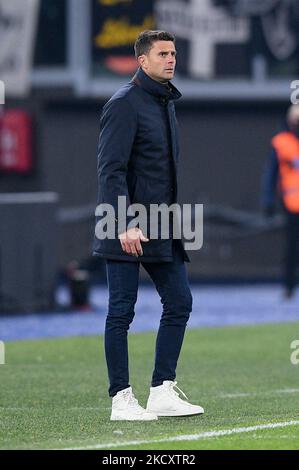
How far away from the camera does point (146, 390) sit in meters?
9.83

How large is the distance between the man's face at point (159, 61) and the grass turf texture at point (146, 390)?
1797mm

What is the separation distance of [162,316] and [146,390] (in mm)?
1658

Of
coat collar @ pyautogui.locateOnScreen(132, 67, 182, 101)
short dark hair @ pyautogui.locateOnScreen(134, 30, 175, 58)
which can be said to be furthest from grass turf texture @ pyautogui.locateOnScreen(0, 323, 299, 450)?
short dark hair @ pyautogui.locateOnScreen(134, 30, 175, 58)

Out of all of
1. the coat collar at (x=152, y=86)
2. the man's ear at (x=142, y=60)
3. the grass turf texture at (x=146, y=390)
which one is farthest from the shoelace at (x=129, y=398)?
the man's ear at (x=142, y=60)

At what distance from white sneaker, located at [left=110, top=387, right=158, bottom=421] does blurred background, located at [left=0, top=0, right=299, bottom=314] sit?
1201 centimetres

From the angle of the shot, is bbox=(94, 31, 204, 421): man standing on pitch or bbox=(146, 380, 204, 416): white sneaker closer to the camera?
bbox=(94, 31, 204, 421): man standing on pitch

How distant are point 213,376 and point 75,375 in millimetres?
968

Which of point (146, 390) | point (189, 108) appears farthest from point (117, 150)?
point (189, 108)

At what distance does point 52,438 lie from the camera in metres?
7.41

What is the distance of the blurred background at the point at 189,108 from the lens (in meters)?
20.5

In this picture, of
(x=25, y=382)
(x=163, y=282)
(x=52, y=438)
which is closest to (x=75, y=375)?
(x=25, y=382)

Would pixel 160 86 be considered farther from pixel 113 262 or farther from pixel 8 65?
pixel 8 65

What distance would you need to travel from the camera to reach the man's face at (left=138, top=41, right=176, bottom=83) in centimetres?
810

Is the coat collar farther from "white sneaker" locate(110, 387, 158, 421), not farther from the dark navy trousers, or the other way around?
"white sneaker" locate(110, 387, 158, 421)
